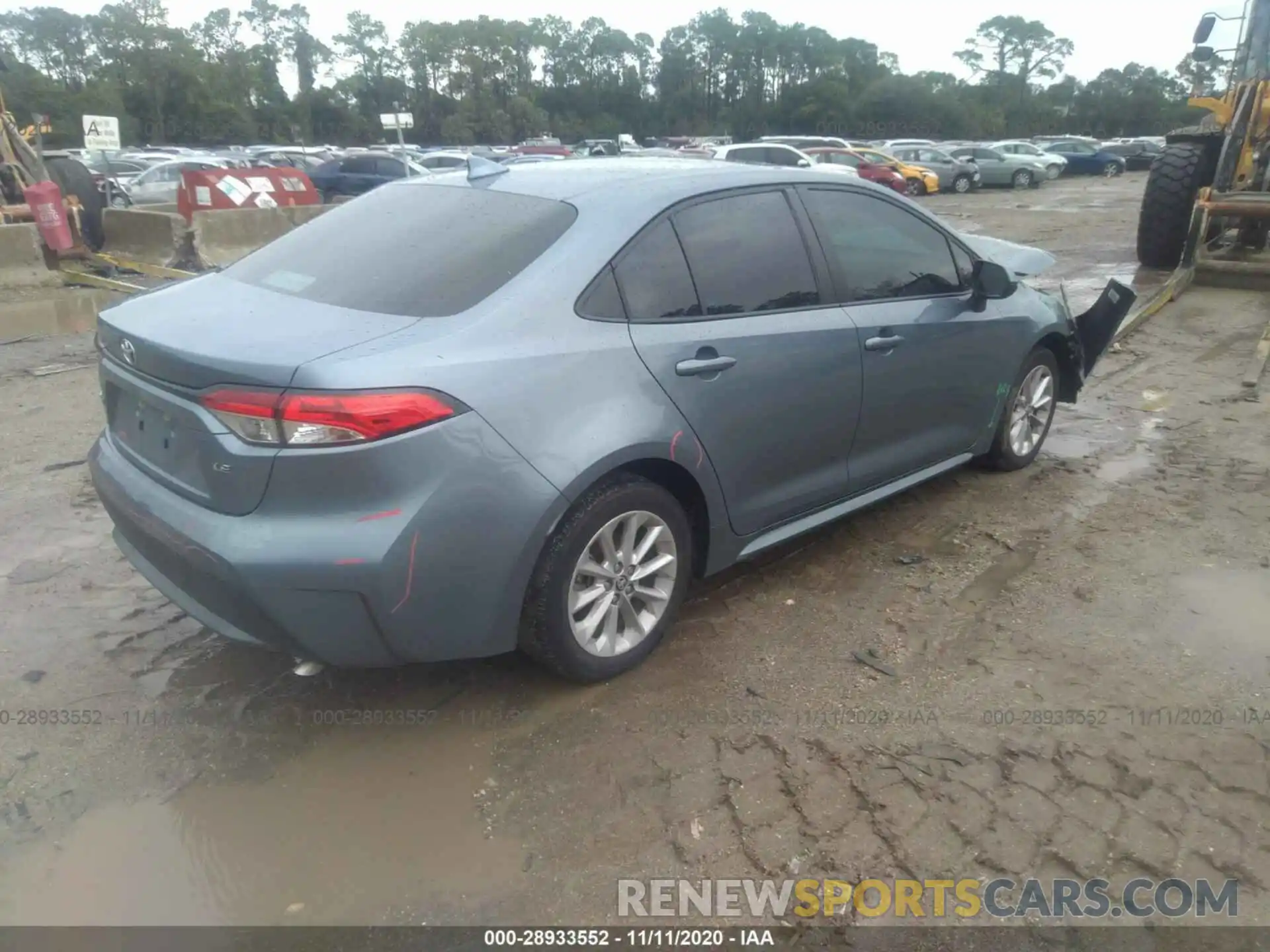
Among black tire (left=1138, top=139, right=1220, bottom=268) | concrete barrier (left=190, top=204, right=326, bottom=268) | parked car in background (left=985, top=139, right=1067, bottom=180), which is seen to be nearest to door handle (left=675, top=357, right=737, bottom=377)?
concrete barrier (left=190, top=204, right=326, bottom=268)

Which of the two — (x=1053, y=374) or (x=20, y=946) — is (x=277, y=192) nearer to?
(x=1053, y=374)

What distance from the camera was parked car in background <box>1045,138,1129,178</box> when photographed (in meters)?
39.6

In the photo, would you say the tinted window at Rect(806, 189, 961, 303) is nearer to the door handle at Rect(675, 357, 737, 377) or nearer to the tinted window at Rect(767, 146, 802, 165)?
the door handle at Rect(675, 357, 737, 377)

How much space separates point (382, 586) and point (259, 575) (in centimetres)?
32

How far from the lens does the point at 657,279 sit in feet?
10.6

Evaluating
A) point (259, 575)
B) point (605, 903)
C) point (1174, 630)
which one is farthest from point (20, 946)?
point (1174, 630)

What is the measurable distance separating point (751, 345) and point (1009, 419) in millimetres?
2149

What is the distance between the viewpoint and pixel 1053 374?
17.2 feet

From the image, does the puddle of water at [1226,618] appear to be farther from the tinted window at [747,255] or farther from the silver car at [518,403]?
the tinted window at [747,255]

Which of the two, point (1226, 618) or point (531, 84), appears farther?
point (531, 84)

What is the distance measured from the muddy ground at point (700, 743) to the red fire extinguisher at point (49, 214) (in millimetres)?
8574

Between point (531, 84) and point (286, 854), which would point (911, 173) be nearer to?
point (286, 854)

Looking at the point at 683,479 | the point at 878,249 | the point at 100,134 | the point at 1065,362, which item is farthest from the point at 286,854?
the point at 100,134

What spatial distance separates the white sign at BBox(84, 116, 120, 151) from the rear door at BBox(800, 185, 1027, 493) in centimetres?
1587
